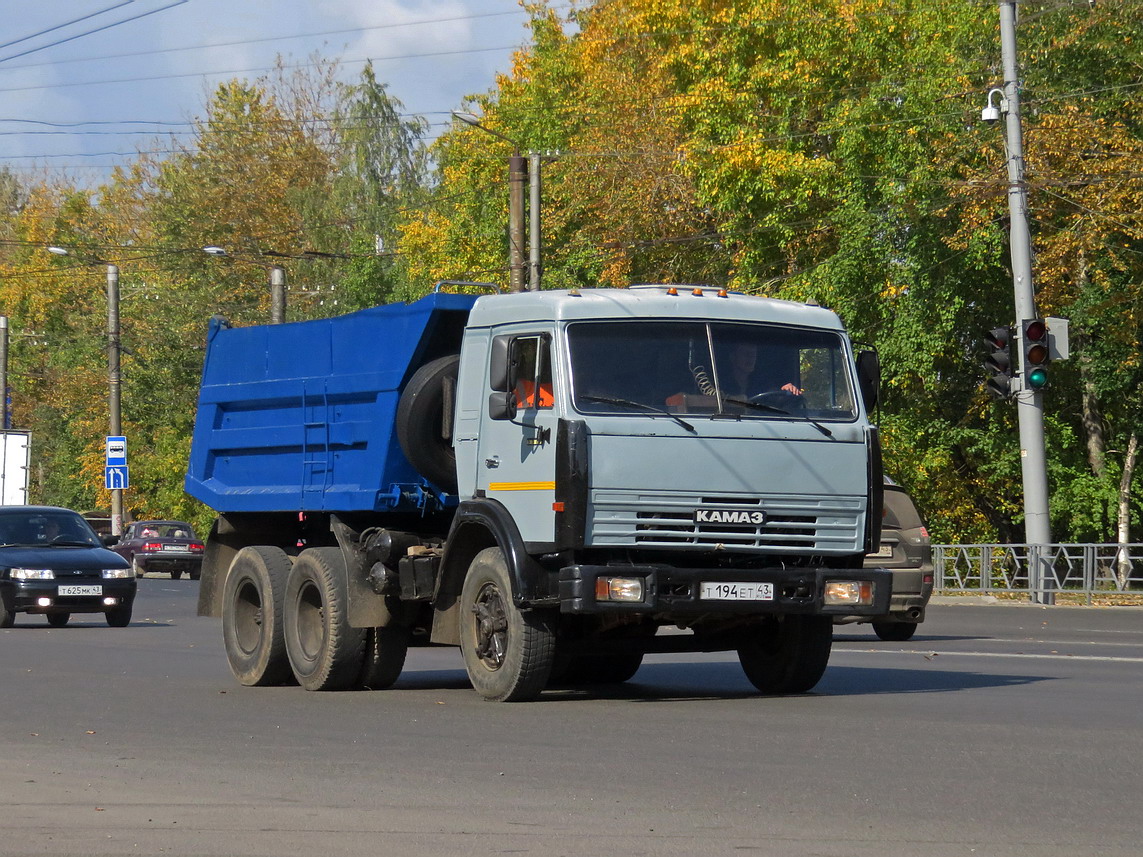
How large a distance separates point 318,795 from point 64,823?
3.93 ft

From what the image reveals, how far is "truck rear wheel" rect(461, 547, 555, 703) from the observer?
12.5m


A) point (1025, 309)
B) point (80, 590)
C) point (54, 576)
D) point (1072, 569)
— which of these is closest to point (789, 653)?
point (80, 590)

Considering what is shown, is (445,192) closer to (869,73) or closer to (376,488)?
(869,73)

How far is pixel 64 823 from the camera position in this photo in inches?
304

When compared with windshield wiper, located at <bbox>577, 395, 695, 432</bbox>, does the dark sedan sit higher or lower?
lower

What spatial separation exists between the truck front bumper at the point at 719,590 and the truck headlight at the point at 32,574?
14.7m

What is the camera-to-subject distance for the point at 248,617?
15.7 m

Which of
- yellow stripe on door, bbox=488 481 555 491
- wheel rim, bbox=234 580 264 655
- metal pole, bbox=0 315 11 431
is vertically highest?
metal pole, bbox=0 315 11 431

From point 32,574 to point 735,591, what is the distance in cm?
1521

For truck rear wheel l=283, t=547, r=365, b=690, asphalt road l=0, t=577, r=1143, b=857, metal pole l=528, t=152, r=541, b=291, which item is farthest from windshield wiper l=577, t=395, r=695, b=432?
metal pole l=528, t=152, r=541, b=291

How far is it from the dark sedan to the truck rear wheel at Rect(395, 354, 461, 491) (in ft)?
41.7

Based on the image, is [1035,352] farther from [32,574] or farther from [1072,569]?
[32,574]

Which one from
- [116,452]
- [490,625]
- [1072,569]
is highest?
[116,452]

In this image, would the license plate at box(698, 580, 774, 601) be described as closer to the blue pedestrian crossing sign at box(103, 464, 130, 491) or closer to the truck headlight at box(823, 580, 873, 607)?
the truck headlight at box(823, 580, 873, 607)
